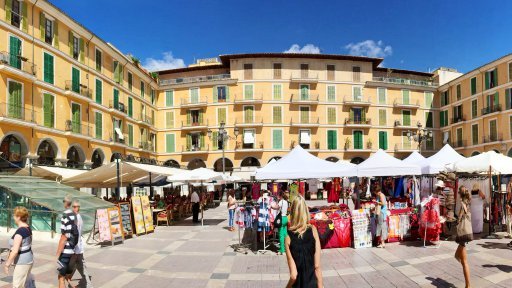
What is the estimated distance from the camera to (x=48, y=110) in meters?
23.6

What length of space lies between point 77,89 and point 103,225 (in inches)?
763

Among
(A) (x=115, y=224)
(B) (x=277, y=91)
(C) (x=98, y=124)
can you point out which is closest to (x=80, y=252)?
(A) (x=115, y=224)

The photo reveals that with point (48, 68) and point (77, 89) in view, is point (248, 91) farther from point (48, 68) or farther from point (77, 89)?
point (48, 68)

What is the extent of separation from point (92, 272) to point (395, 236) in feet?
26.4

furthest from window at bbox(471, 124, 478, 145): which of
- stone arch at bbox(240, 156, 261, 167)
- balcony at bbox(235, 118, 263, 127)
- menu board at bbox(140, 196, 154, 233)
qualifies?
menu board at bbox(140, 196, 154, 233)

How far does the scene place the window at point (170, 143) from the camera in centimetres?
4112

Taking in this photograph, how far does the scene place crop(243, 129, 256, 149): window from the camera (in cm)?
3931

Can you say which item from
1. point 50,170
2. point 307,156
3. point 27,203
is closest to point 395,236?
point 307,156

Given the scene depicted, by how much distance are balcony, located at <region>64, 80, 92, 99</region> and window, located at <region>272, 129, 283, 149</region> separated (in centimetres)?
1921

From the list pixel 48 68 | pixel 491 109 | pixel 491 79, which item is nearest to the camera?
pixel 48 68

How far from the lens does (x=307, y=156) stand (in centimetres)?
1207

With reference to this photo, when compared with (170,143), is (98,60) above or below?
above

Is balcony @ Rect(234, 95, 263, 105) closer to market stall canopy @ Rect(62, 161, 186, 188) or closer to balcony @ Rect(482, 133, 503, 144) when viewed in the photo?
market stall canopy @ Rect(62, 161, 186, 188)

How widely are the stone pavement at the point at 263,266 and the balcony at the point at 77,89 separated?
58.3 ft
